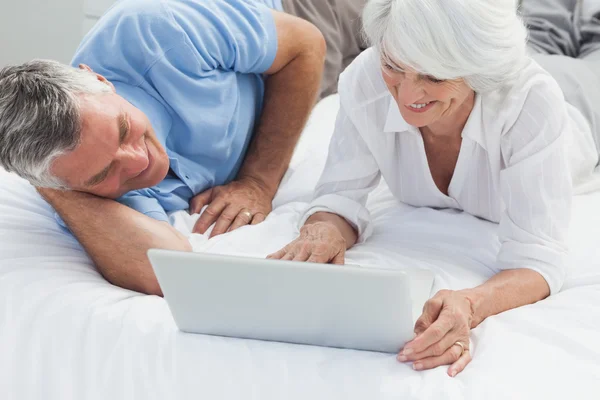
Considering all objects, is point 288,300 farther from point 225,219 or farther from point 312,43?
point 312,43

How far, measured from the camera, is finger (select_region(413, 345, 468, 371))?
4.11 ft

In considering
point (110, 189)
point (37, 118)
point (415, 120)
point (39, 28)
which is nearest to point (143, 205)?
point (110, 189)

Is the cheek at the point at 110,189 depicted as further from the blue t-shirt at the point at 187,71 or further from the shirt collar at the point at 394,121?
the shirt collar at the point at 394,121

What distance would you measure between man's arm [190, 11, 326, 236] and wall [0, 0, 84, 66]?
134cm

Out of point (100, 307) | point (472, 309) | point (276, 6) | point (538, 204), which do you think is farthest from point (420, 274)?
point (276, 6)

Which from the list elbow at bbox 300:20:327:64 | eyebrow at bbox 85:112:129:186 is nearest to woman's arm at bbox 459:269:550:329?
eyebrow at bbox 85:112:129:186

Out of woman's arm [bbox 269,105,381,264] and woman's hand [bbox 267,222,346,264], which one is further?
woman's arm [bbox 269,105,381,264]

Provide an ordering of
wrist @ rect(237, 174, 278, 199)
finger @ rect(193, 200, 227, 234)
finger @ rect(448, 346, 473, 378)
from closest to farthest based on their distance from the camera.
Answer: finger @ rect(448, 346, 473, 378) < finger @ rect(193, 200, 227, 234) < wrist @ rect(237, 174, 278, 199)

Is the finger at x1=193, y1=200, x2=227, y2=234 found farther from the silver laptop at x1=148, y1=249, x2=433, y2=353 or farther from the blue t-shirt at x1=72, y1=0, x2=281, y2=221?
the silver laptop at x1=148, y1=249, x2=433, y2=353

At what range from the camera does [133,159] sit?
61.9 inches

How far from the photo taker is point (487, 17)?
4.35 feet

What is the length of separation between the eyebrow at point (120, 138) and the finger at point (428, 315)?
63 centimetres

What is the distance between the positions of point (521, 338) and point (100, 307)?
677 millimetres

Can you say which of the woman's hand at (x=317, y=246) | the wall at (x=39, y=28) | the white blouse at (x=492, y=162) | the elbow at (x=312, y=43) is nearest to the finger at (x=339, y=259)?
the woman's hand at (x=317, y=246)
